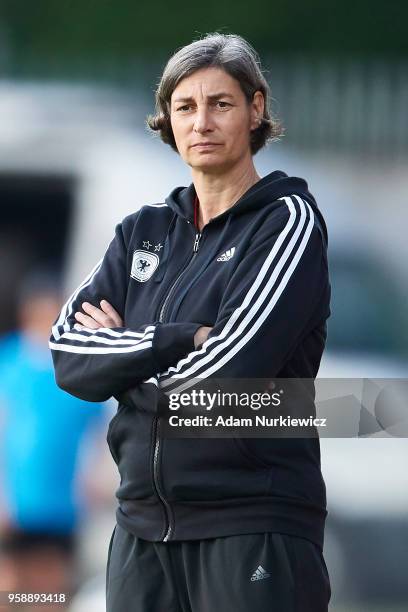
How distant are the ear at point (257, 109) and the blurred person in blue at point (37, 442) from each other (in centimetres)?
102

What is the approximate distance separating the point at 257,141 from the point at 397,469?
1.17m

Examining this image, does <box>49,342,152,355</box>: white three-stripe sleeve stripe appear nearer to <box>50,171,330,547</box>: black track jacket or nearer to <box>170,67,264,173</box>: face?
<box>50,171,330,547</box>: black track jacket

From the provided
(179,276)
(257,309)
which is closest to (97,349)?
(179,276)

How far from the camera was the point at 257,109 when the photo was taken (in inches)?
80.1

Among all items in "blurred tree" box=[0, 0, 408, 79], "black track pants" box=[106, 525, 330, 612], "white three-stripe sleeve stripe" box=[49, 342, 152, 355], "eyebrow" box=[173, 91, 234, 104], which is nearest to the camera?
"black track pants" box=[106, 525, 330, 612]

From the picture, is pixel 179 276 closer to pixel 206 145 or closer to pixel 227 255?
pixel 227 255

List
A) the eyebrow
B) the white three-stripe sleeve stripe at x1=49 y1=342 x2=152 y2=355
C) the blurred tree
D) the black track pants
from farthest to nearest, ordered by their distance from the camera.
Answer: the blurred tree
the eyebrow
the white three-stripe sleeve stripe at x1=49 y1=342 x2=152 y2=355
the black track pants

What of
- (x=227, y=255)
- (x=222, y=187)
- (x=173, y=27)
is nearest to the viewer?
(x=227, y=255)

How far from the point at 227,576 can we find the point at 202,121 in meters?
0.80

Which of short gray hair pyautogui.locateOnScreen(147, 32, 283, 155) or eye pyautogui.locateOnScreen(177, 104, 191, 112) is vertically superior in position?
short gray hair pyautogui.locateOnScreen(147, 32, 283, 155)

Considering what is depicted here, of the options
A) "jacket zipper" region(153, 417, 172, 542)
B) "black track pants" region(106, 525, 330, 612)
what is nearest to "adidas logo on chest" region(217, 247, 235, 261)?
"jacket zipper" region(153, 417, 172, 542)

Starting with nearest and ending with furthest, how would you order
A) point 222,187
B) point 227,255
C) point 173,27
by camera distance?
point 227,255 → point 222,187 → point 173,27

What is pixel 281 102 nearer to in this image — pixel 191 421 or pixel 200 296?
pixel 200 296

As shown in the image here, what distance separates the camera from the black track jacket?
5.77 feet
